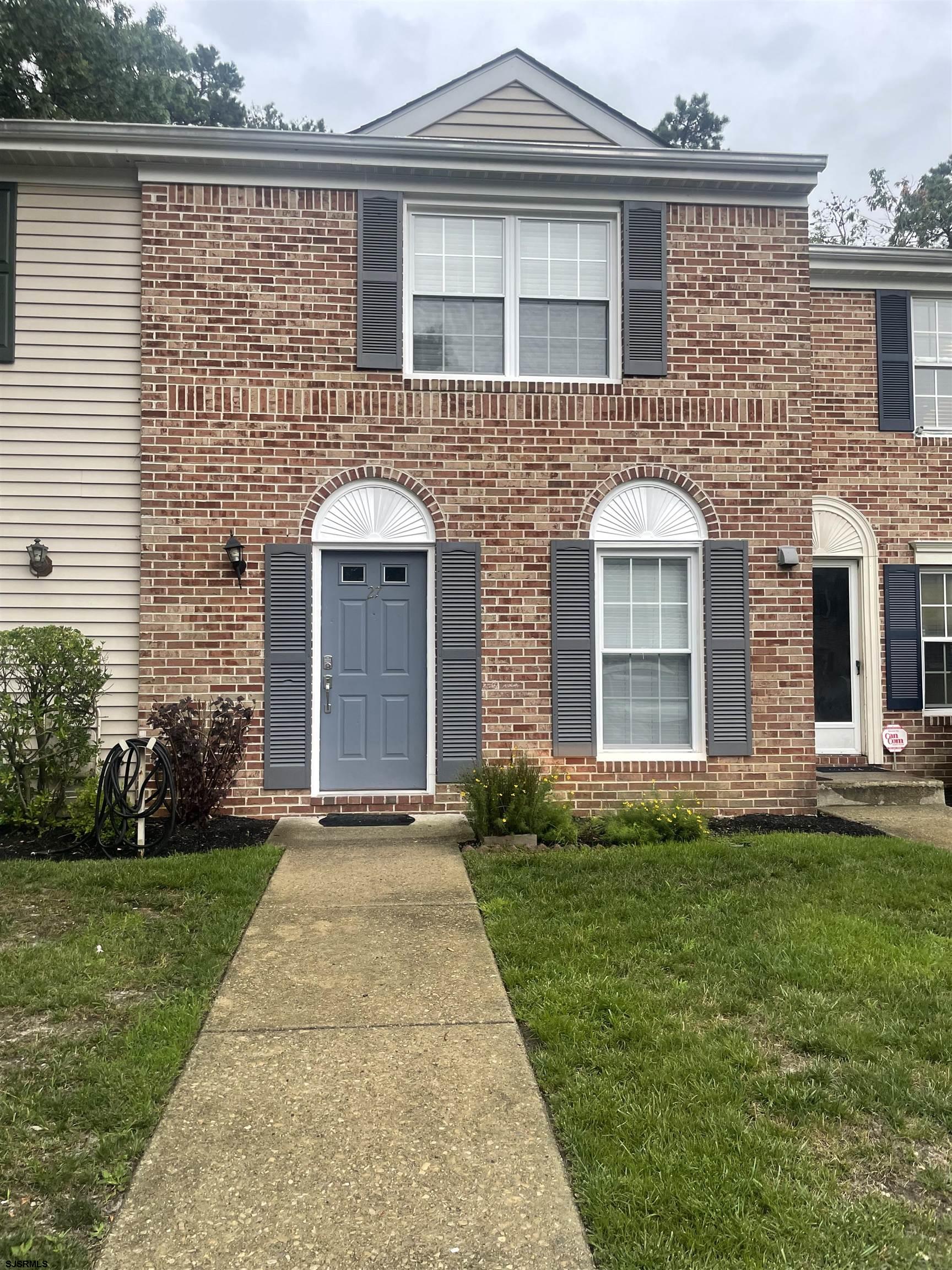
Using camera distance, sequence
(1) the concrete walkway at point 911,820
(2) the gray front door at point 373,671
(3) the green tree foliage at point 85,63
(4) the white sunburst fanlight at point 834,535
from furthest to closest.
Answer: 1. (3) the green tree foliage at point 85,63
2. (4) the white sunburst fanlight at point 834,535
3. (2) the gray front door at point 373,671
4. (1) the concrete walkway at point 911,820

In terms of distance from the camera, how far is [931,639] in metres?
9.50

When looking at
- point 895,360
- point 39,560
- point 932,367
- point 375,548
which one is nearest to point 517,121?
point 375,548

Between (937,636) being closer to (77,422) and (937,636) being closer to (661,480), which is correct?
(661,480)

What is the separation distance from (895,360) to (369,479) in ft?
20.9

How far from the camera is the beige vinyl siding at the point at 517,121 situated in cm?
823

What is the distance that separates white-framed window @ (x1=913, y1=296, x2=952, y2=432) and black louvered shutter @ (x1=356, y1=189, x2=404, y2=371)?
20.3 feet

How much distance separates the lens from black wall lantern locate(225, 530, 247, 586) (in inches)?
271

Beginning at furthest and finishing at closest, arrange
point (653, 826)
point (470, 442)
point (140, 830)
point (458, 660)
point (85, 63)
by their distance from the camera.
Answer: point (85, 63) → point (470, 442) → point (458, 660) → point (653, 826) → point (140, 830)

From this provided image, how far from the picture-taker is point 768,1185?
2.24 m

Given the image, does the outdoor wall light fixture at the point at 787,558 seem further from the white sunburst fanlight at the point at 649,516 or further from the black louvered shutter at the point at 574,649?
the black louvered shutter at the point at 574,649

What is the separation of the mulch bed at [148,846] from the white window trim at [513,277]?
4.09 metres

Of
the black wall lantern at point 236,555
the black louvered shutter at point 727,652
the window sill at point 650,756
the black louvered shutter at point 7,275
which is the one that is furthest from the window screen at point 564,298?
the black louvered shutter at point 7,275

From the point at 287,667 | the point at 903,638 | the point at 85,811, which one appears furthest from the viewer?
the point at 903,638

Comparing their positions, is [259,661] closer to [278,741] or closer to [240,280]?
[278,741]
